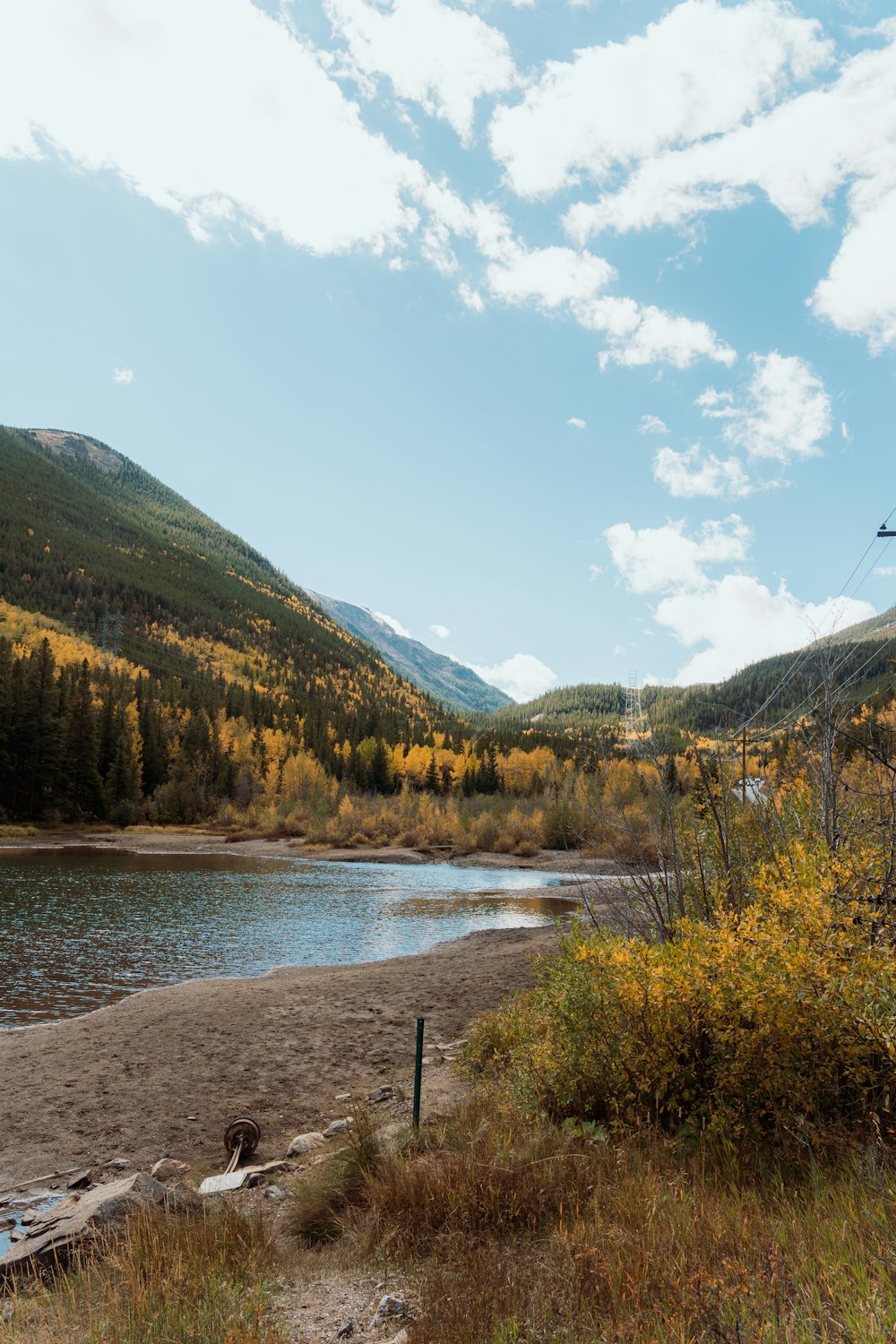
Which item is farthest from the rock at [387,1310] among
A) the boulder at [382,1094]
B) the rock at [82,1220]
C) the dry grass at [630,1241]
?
the boulder at [382,1094]

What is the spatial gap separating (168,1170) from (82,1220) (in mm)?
3015

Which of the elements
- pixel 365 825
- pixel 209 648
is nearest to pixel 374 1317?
pixel 365 825

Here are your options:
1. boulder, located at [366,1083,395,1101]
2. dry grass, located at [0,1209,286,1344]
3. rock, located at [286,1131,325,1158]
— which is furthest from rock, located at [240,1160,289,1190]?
boulder, located at [366,1083,395,1101]

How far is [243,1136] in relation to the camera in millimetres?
9500

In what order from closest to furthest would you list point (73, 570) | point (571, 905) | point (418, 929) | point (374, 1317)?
point (374, 1317), point (418, 929), point (571, 905), point (73, 570)

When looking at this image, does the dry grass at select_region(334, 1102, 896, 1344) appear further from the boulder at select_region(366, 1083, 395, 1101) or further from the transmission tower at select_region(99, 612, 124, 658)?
the transmission tower at select_region(99, 612, 124, 658)

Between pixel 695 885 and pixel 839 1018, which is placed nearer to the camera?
pixel 839 1018

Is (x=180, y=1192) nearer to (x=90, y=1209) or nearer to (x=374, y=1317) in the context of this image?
(x=90, y=1209)

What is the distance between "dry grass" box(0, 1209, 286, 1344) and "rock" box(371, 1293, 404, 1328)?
2.28 feet

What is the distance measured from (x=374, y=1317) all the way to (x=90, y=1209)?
349cm

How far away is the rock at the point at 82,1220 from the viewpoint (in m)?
6.05

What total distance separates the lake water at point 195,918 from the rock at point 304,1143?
10.1m

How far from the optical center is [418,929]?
1265 inches

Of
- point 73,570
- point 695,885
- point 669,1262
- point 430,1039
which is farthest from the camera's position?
point 73,570
